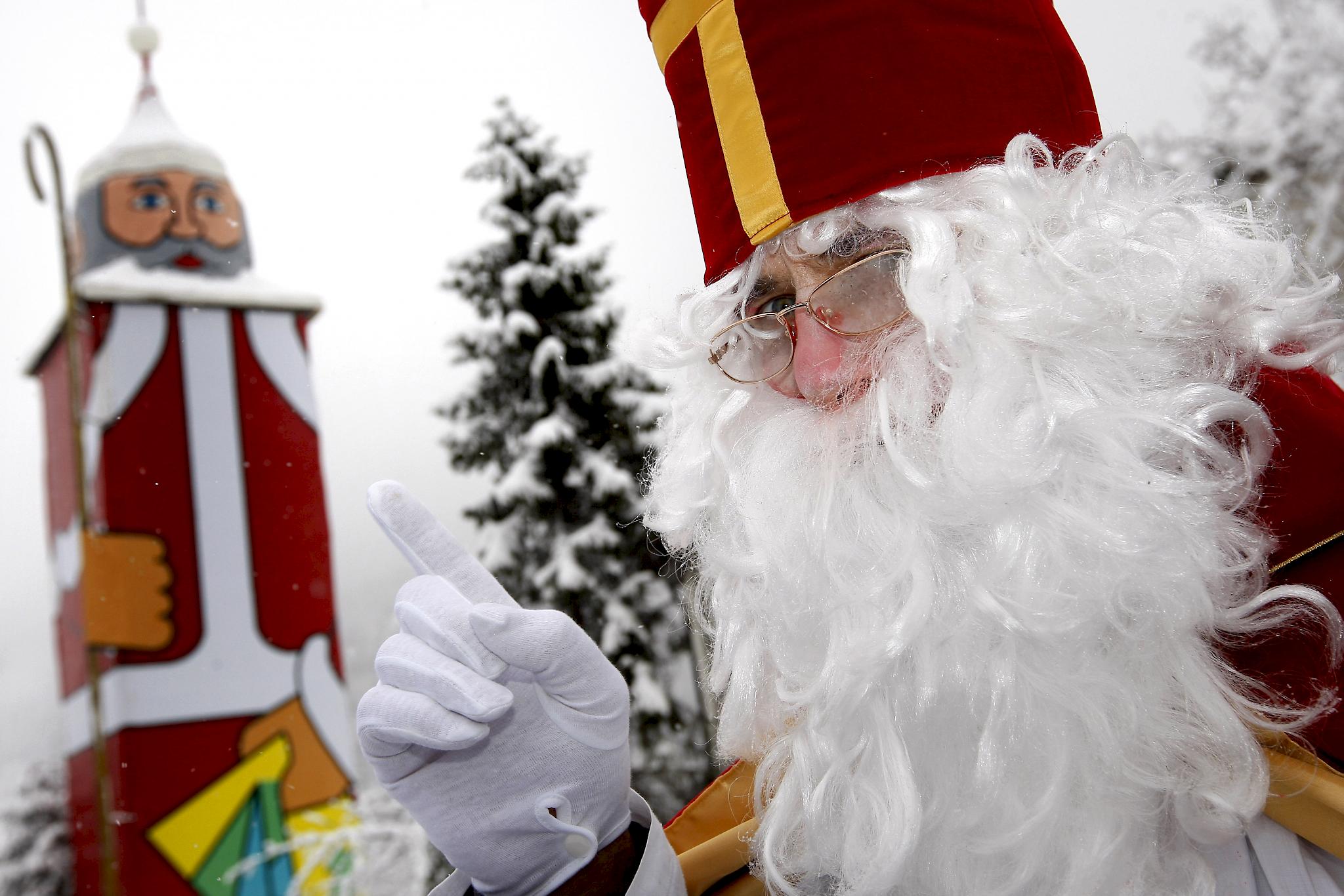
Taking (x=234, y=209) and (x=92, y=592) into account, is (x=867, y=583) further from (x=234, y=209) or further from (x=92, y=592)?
(x=234, y=209)

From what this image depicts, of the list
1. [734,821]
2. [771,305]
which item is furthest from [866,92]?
[734,821]

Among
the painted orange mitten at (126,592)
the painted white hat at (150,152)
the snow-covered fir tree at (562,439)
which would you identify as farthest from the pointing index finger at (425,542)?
the snow-covered fir tree at (562,439)

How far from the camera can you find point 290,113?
3.21 meters

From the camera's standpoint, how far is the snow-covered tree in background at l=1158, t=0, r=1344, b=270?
4102mm

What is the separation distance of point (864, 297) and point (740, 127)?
258 mm

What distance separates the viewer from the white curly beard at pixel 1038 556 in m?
0.75

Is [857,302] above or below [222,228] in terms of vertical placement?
below

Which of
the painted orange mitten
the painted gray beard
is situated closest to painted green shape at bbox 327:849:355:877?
the painted orange mitten

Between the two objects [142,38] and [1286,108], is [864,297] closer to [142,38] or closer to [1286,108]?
[142,38]

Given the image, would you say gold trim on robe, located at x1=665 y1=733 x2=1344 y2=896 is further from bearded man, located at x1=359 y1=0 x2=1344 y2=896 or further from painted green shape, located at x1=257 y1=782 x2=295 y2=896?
painted green shape, located at x1=257 y1=782 x2=295 y2=896

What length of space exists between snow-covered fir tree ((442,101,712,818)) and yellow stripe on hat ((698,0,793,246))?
3.68m

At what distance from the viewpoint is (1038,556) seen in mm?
771

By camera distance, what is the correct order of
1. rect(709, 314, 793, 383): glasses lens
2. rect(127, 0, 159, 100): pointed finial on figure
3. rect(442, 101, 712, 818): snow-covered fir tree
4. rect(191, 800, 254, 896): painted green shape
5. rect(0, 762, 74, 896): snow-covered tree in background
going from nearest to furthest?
rect(709, 314, 793, 383): glasses lens < rect(0, 762, 74, 896): snow-covered tree in background < rect(191, 800, 254, 896): painted green shape < rect(127, 0, 159, 100): pointed finial on figure < rect(442, 101, 712, 818): snow-covered fir tree

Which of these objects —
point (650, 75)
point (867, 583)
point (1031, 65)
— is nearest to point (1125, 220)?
point (1031, 65)
